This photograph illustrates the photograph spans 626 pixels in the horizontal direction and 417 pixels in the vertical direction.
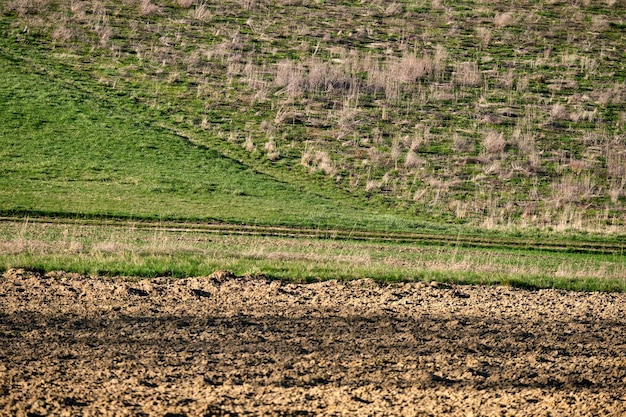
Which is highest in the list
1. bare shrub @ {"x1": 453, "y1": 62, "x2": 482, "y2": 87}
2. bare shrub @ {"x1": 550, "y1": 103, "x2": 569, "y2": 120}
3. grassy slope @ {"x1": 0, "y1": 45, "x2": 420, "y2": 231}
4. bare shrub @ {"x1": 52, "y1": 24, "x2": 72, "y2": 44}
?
bare shrub @ {"x1": 52, "y1": 24, "x2": 72, "y2": 44}

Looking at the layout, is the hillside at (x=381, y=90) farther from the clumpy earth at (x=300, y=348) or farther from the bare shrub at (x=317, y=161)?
the clumpy earth at (x=300, y=348)

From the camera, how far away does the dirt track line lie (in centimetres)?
2233

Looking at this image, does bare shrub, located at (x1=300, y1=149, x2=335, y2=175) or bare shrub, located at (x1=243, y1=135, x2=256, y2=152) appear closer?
bare shrub, located at (x1=300, y1=149, x2=335, y2=175)

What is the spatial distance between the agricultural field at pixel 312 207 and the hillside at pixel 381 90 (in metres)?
0.15

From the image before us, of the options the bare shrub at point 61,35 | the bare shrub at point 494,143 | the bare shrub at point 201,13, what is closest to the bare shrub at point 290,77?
the bare shrub at point 201,13

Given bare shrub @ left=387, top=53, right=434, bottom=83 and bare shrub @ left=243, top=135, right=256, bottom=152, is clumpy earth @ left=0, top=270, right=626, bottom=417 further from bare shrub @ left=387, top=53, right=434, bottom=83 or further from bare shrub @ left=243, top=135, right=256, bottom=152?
bare shrub @ left=387, top=53, right=434, bottom=83

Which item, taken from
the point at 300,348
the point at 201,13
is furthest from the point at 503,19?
the point at 300,348

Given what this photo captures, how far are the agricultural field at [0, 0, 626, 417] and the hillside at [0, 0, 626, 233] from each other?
0.15m

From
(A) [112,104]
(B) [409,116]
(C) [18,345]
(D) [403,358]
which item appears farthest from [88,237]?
(B) [409,116]

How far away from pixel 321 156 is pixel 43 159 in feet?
34.2

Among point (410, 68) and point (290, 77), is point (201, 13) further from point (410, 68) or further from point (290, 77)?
point (410, 68)

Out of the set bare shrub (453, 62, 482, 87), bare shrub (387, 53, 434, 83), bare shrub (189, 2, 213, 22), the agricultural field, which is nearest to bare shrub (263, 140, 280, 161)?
the agricultural field

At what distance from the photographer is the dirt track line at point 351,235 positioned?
22328 mm

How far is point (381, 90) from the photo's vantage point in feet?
127
